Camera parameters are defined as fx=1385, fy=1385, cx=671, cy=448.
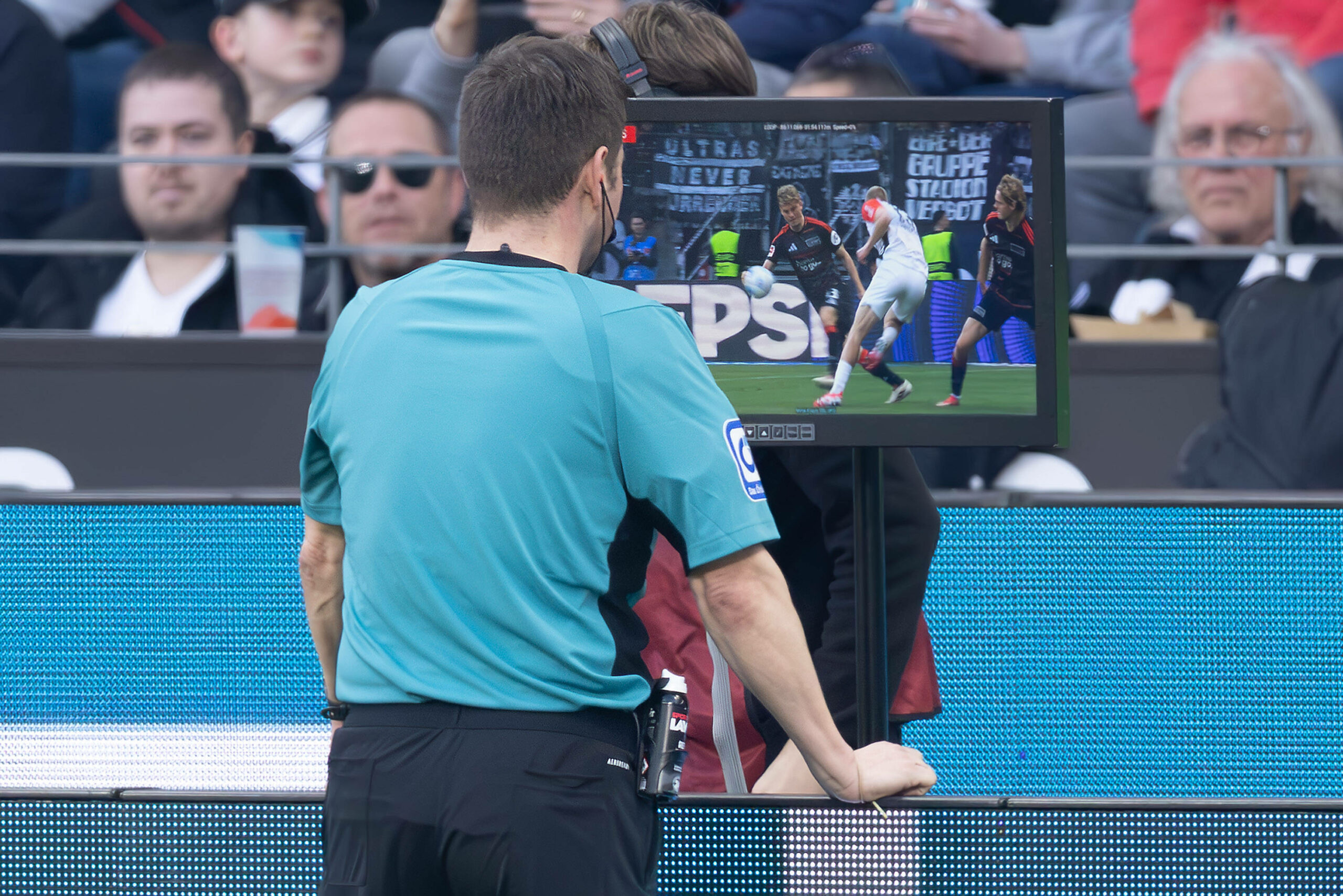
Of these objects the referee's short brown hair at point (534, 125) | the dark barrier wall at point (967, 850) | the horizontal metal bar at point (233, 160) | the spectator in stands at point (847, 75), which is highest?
the spectator in stands at point (847, 75)

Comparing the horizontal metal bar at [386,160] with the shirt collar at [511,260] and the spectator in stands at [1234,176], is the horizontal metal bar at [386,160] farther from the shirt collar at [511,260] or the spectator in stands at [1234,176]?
the shirt collar at [511,260]

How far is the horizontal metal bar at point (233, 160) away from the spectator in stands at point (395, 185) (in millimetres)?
41

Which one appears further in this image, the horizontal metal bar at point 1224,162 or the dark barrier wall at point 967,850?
the horizontal metal bar at point 1224,162

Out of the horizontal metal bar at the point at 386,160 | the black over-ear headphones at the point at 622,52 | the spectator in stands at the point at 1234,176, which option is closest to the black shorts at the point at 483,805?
the black over-ear headphones at the point at 622,52

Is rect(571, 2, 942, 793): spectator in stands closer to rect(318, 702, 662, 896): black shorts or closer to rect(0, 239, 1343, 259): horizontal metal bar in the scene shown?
rect(318, 702, 662, 896): black shorts

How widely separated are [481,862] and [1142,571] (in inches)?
45.6

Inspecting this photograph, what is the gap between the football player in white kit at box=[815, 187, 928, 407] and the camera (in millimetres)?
1596

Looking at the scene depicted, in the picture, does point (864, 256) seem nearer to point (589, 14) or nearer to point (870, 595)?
point (870, 595)

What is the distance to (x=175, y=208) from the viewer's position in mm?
4164

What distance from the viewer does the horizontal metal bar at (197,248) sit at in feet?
12.6

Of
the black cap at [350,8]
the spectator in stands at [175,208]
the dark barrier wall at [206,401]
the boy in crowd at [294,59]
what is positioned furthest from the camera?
the black cap at [350,8]

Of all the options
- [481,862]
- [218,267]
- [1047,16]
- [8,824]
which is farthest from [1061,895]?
[1047,16]

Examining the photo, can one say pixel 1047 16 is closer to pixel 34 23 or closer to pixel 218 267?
pixel 218 267

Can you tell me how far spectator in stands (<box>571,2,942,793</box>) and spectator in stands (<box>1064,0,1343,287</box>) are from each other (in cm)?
277
